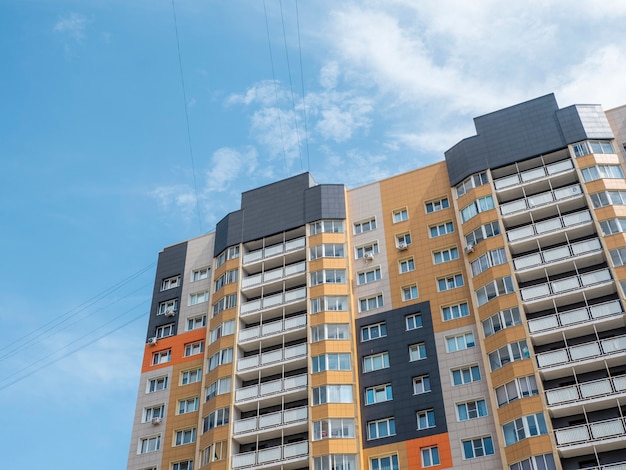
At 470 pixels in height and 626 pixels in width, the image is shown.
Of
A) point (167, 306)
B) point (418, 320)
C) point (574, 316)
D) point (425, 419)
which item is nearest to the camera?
point (574, 316)

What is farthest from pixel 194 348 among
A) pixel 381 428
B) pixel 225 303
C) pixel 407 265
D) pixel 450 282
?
pixel 450 282

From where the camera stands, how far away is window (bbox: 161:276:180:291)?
73562 mm

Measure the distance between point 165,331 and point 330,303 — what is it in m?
18.6

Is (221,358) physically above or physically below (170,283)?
below

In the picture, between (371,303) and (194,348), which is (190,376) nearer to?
(194,348)

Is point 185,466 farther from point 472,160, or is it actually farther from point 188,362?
point 472,160

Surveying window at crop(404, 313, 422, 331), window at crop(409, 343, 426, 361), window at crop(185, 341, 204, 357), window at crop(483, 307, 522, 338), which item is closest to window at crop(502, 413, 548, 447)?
window at crop(483, 307, 522, 338)

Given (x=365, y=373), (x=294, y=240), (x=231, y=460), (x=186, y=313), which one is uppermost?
(x=294, y=240)

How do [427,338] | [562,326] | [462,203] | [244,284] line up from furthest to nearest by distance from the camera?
[244,284] → [462,203] → [427,338] → [562,326]

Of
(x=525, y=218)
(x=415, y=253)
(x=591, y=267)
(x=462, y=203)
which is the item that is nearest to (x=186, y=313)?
(x=415, y=253)

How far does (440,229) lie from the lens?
212 feet

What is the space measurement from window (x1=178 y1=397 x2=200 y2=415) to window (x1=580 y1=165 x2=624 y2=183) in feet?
130

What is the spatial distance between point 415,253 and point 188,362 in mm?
23819

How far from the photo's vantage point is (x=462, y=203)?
63.6 meters
